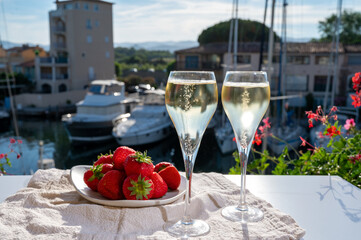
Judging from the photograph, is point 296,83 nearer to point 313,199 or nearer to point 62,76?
point 62,76

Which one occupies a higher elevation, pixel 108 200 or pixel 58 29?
pixel 58 29

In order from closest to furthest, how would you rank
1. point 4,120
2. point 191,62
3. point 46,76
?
1. point 191,62
2. point 4,120
3. point 46,76

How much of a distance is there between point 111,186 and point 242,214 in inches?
11.7

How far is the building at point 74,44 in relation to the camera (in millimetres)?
24766

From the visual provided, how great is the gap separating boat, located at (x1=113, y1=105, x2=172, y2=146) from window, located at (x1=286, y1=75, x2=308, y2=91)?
28.5 feet

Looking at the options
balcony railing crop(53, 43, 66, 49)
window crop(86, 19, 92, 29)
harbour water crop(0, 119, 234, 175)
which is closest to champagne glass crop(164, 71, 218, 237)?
harbour water crop(0, 119, 234, 175)

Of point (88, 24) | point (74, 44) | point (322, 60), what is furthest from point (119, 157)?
point (88, 24)

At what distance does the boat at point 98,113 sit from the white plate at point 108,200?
13.8 meters

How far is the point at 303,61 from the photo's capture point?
19.9 m

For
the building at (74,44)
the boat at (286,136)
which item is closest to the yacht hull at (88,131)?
the boat at (286,136)

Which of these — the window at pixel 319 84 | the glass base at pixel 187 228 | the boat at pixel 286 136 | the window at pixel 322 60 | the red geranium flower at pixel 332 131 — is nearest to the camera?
the glass base at pixel 187 228

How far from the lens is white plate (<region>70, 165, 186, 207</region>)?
75 centimetres

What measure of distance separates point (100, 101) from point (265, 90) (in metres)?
15.2

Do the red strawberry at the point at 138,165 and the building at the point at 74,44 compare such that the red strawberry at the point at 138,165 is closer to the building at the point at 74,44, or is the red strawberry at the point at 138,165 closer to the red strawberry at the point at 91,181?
the red strawberry at the point at 91,181
